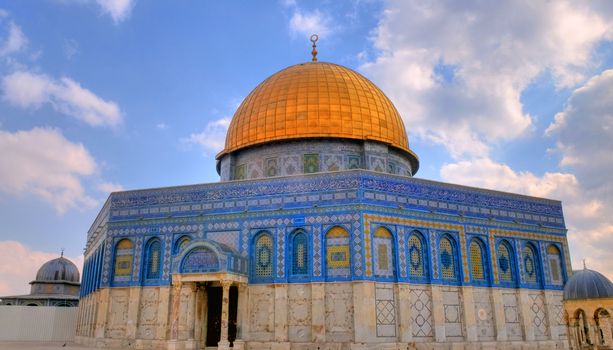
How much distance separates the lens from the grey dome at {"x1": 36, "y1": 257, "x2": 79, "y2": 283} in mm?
38281

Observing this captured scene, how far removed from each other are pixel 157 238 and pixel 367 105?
32.7 feet

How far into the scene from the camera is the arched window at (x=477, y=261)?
1820 centimetres

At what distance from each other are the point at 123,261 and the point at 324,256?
767 centimetres

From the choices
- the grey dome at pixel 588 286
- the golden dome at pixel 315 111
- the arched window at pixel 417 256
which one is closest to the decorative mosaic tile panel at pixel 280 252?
the arched window at pixel 417 256

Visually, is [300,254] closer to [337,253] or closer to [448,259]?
[337,253]

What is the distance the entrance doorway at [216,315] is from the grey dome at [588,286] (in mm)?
10233

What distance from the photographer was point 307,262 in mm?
16812

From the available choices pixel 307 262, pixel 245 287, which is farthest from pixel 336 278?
pixel 245 287

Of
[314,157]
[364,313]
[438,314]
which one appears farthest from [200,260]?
[438,314]

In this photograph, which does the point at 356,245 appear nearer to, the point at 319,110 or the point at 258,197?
the point at 258,197

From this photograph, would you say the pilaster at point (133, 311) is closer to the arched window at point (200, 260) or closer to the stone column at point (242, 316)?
the arched window at point (200, 260)

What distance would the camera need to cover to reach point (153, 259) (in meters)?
18.6

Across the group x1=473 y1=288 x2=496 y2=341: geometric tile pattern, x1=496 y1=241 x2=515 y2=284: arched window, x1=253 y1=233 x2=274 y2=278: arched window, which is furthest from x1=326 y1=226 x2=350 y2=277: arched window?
x1=496 y1=241 x2=515 y2=284: arched window

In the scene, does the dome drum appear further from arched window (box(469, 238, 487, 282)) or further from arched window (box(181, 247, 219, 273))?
arched window (box(181, 247, 219, 273))
